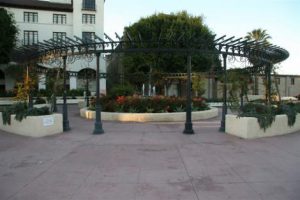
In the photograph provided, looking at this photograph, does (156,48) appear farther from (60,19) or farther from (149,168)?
(60,19)

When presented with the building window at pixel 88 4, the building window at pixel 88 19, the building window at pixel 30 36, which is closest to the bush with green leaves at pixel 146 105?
the building window at pixel 88 19

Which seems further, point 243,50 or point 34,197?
point 243,50

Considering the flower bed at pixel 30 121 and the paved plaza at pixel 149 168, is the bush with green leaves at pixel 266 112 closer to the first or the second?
the paved plaza at pixel 149 168

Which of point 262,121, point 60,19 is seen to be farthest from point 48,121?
point 60,19

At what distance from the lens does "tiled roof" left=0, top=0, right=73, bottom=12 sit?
1711 inches

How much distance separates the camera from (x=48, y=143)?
10312 millimetres

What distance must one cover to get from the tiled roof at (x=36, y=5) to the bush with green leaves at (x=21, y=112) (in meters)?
34.8

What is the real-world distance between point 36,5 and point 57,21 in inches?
131

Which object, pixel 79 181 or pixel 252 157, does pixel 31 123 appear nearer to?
pixel 79 181

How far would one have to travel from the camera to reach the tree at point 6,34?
39.1 metres

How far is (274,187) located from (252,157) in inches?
95.1

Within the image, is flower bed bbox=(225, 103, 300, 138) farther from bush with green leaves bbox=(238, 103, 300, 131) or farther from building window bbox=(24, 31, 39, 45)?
building window bbox=(24, 31, 39, 45)

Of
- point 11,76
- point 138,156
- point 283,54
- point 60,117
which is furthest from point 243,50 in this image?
point 11,76

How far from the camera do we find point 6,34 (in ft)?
130
